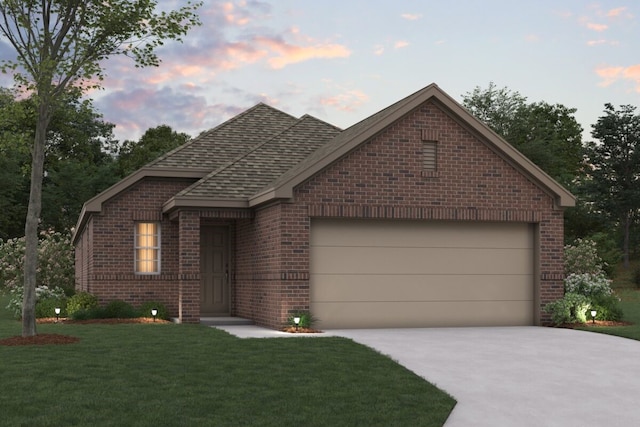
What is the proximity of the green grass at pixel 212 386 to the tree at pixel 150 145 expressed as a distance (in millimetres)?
46659

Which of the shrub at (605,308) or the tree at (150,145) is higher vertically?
the tree at (150,145)

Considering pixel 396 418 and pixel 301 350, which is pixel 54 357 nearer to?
pixel 301 350

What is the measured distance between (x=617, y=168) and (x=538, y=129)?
11.7 m

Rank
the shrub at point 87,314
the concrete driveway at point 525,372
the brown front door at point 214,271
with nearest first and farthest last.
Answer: the concrete driveway at point 525,372 → the shrub at point 87,314 → the brown front door at point 214,271

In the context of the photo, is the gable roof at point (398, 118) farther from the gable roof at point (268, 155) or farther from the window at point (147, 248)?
the window at point (147, 248)

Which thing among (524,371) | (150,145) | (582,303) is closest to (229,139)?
(582,303)

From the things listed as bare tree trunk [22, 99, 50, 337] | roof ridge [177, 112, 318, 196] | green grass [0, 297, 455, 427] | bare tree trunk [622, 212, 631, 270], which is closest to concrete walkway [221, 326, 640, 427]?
green grass [0, 297, 455, 427]

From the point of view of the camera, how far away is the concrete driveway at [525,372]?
31.9ft

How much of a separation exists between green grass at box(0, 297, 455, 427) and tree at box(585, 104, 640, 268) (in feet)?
138

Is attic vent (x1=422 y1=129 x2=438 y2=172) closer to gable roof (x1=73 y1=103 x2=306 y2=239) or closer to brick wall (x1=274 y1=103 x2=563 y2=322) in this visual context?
brick wall (x1=274 y1=103 x2=563 y2=322)

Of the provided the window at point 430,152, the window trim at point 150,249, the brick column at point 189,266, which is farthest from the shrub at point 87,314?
the window at point 430,152

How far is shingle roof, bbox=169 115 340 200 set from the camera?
20797mm

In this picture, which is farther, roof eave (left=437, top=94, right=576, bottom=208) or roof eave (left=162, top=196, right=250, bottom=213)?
roof eave (left=162, top=196, right=250, bottom=213)

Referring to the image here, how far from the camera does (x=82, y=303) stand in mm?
21672
